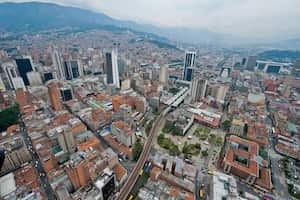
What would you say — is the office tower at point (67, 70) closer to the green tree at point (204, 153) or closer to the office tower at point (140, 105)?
the office tower at point (140, 105)

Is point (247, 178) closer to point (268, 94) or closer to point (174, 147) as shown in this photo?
point (174, 147)

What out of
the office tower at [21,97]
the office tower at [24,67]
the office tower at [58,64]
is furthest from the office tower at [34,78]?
the office tower at [21,97]

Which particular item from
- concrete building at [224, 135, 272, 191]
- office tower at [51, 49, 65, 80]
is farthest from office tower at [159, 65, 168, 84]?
office tower at [51, 49, 65, 80]

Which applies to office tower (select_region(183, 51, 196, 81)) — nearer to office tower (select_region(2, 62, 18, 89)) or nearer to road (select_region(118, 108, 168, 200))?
road (select_region(118, 108, 168, 200))

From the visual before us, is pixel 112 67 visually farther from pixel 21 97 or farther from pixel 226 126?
pixel 226 126

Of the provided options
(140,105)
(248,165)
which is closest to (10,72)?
(140,105)

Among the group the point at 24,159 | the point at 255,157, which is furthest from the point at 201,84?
the point at 24,159
